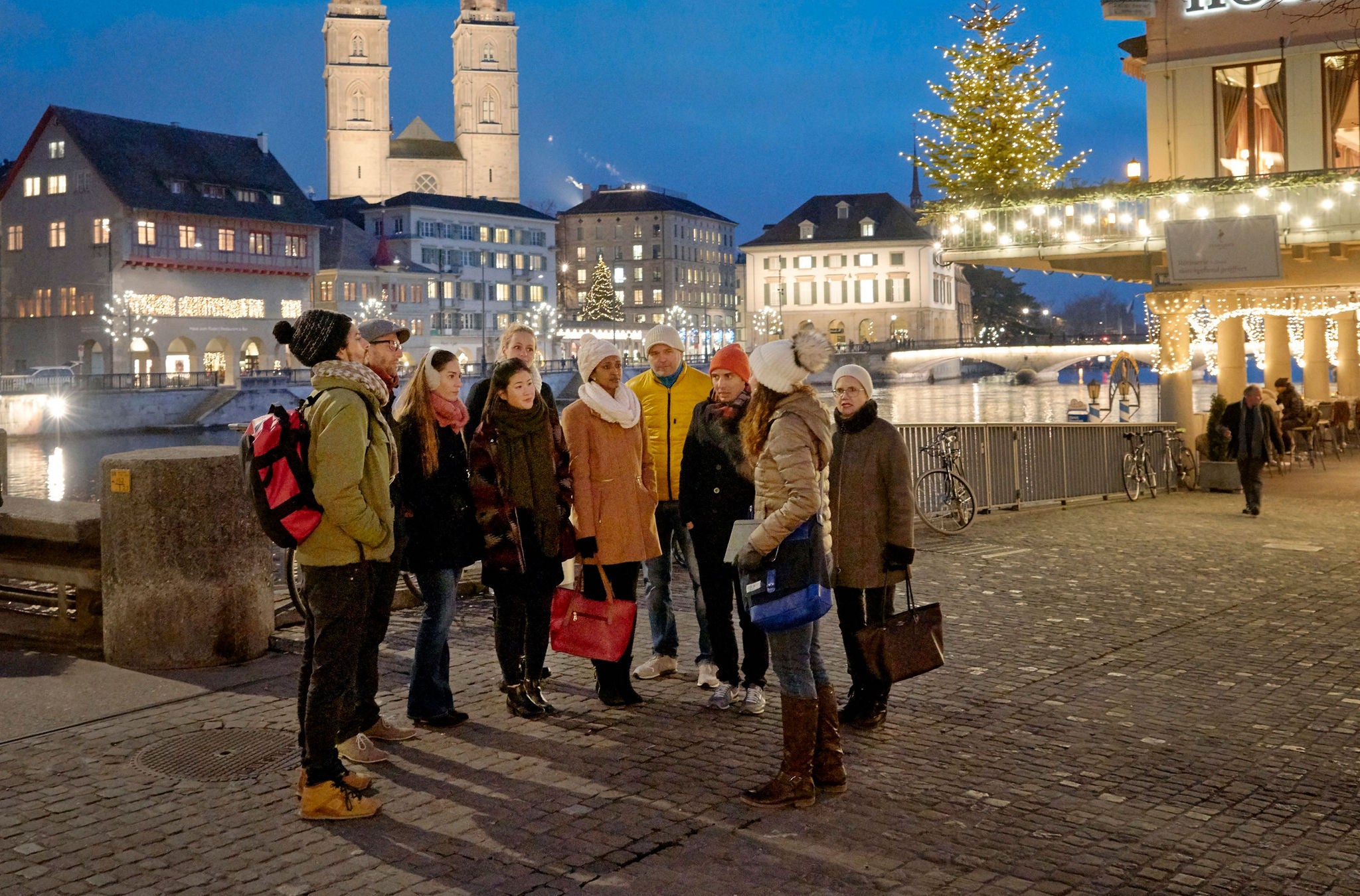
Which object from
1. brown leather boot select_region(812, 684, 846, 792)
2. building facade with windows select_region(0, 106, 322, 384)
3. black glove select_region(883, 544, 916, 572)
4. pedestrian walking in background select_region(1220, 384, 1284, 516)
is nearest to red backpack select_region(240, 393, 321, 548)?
brown leather boot select_region(812, 684, 846, 792)

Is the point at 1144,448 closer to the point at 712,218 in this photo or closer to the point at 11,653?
the point at 11,653

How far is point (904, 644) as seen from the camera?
5.70 meters

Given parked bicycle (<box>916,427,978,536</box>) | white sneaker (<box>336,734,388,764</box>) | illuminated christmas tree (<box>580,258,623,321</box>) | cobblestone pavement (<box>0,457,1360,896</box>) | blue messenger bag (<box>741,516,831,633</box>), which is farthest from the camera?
illuminated christmas tree (<box>580,258,623,321</box>)

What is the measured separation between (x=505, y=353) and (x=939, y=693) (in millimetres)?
2718

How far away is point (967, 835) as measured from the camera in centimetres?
479

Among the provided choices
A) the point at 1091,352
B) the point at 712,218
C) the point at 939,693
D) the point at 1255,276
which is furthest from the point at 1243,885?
the point at 712,218

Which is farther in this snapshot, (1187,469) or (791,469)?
(1187,469)

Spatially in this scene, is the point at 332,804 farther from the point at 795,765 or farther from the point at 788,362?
the point at 788,362

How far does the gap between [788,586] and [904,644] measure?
752mm

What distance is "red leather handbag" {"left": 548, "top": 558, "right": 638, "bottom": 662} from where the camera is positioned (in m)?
6.48

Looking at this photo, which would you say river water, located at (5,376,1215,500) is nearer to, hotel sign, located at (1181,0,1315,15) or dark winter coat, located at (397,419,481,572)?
hotel sign, located at (1181,0,1315,15)

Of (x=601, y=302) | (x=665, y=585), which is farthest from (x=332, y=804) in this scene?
(x=601, y=302)

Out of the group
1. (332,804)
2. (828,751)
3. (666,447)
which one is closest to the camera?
(332,804)

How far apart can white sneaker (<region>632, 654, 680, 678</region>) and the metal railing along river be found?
24.0 feet
